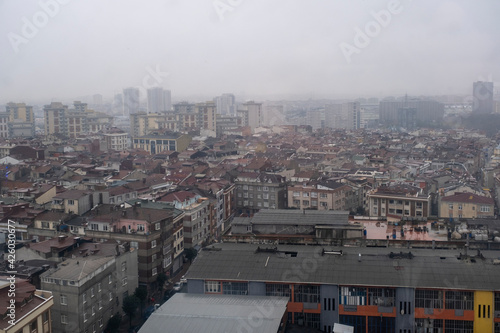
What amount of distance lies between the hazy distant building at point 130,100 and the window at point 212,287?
47.9m

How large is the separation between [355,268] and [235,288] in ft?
4.64

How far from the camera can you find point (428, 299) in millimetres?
6016

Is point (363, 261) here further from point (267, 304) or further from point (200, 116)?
point (200, 116)

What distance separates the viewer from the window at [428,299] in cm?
599

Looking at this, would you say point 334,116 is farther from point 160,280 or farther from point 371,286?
point 371,286

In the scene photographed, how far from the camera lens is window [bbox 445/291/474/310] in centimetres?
596

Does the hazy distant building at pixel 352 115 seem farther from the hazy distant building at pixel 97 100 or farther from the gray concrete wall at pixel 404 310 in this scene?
the gray concrete wall at pixel 404 310

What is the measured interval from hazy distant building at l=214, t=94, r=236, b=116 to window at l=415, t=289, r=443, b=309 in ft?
199

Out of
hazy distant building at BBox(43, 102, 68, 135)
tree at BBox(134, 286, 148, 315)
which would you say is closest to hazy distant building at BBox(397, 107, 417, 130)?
hazy distant building at BBox(43, 102, 68, 135)

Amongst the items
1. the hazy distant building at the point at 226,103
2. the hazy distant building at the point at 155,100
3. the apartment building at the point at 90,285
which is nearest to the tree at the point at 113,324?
the apartment building at the point at 90,285

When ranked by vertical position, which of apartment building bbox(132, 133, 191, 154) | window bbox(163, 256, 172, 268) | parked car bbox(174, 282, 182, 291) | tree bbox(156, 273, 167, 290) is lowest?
parked car bbox(174, 282, 182, 291)

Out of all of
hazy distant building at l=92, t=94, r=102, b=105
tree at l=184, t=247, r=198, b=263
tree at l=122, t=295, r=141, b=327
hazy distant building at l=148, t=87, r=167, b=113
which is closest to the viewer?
tree at l=122, t=295, r=141, b=327

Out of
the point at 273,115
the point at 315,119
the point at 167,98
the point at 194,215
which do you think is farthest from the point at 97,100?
the point at 194,215

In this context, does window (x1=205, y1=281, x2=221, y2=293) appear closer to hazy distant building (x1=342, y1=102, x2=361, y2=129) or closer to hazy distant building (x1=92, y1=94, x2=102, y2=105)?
hazy distant building (x1=342, y1=102, x2=361, y2=129)
